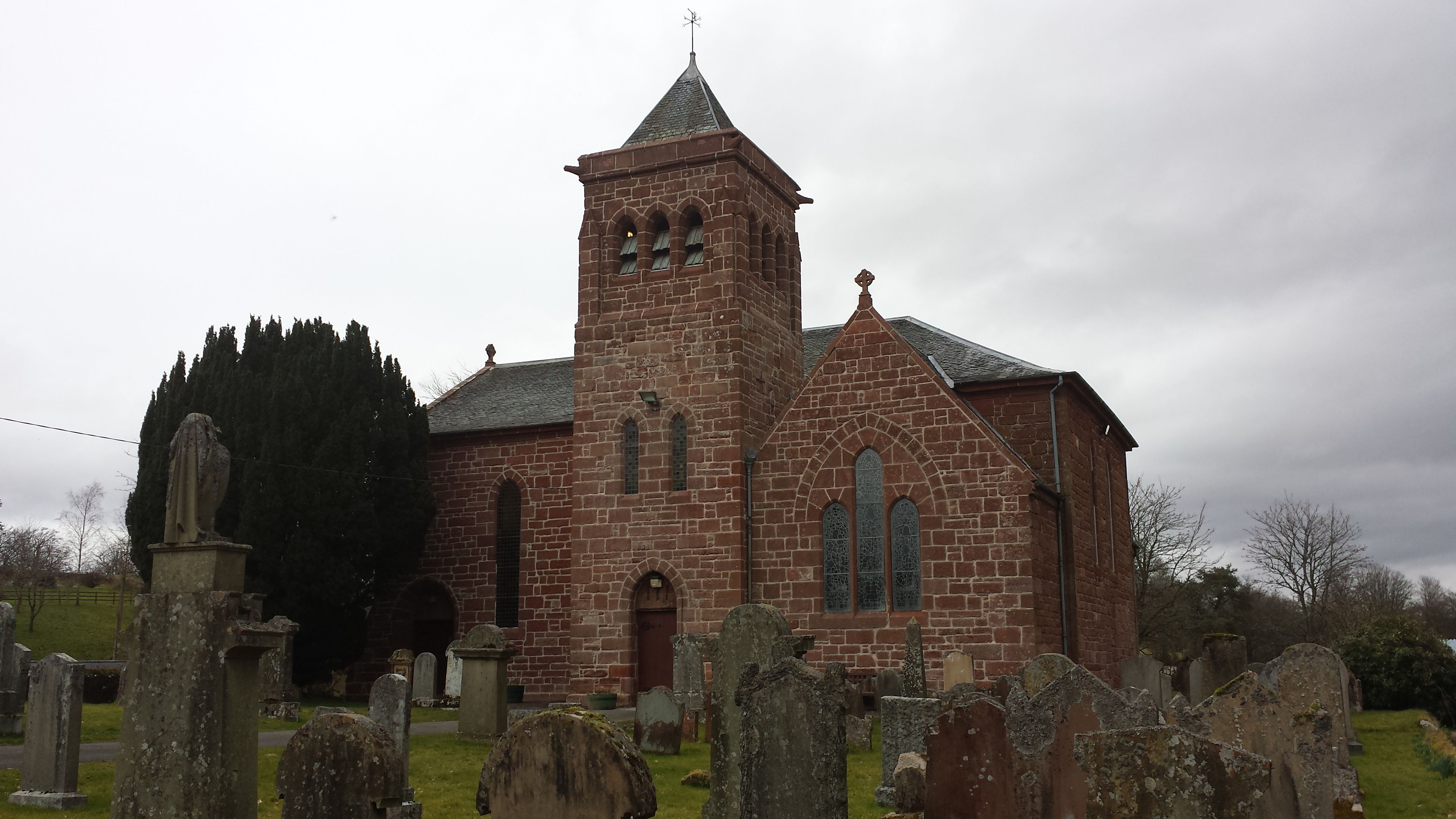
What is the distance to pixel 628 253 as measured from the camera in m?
25.5

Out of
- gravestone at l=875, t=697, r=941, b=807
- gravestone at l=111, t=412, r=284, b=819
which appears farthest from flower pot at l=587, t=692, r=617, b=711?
gravestone at l=111, t=412, r=284, b=819

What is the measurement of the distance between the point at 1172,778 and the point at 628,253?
69.0ft

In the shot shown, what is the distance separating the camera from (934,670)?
20.9 metres

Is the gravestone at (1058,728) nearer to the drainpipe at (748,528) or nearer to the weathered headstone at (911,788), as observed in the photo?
the weathered headstone at (911,788)

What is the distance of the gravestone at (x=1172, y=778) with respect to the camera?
5.52 m

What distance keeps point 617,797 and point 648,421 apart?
59.1ft

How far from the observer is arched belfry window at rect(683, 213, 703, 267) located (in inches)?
971

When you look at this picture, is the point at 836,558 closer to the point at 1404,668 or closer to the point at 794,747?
the point at 1404,668

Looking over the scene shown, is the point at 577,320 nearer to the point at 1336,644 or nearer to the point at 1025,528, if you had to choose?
the point at 1025,528

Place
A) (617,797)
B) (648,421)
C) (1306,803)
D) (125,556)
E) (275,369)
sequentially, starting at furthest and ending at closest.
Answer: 1. (125,556)
2. (275,369)
3. (648,421)
4. (1306,803)
5. (617,797)

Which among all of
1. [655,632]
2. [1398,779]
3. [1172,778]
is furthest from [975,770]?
[655,632]

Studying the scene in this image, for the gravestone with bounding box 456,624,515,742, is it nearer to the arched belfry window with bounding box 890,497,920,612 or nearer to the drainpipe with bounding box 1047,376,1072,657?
the arched belfry window with bounding box 890,497,920,612

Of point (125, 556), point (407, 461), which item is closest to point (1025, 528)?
point (407, 461)

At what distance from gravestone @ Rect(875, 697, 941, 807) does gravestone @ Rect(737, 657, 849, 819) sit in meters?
3.99
